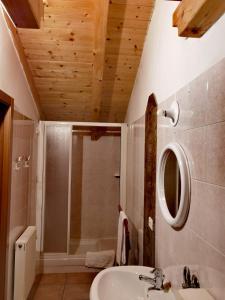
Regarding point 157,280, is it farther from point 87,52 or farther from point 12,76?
point 87,52

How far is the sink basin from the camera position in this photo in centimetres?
146

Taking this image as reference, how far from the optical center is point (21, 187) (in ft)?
8.60

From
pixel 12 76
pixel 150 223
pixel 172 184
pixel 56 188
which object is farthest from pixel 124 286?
pixel 56 188

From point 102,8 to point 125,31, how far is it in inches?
18.3

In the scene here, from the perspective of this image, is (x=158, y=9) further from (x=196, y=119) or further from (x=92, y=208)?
(x=92, y=208)

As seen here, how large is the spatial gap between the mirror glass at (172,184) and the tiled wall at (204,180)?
123 millimetres

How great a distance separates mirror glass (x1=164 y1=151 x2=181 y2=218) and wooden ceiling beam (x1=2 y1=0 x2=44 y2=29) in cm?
105

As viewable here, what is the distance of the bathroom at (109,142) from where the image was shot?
3.74 feet

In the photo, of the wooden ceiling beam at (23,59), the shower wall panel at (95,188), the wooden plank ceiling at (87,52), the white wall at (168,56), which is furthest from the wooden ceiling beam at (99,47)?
the shower wall panel at (95,188)

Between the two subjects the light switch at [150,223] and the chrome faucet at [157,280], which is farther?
the light switch at [150,223]

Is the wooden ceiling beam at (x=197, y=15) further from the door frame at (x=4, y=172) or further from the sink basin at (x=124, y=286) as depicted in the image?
the door frame at (x=4, y=172)

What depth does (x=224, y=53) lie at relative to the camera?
40.1 inches

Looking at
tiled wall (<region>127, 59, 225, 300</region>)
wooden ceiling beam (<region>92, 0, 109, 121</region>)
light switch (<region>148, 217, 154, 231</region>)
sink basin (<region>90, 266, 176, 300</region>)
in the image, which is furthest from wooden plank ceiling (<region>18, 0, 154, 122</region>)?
sink basin (<region>90, 266, 176, 300</region>)

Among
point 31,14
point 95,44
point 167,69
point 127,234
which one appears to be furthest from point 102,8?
point 127,234
